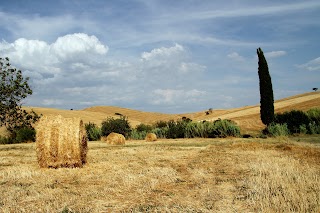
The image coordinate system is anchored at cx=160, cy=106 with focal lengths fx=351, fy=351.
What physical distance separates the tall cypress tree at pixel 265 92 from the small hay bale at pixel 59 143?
86.6 feet

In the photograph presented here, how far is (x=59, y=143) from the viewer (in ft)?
43.9

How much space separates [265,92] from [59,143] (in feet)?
92.4

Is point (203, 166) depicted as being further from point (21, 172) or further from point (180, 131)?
point (180, 131)

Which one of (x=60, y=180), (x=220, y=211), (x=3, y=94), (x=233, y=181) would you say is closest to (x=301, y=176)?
(x=233, y=181)

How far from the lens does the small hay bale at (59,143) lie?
13.1m

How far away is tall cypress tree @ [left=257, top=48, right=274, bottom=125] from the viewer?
1427 inches

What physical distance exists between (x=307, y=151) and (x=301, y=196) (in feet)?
30.8

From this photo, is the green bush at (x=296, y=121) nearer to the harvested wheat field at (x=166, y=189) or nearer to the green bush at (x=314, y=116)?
the green bush at (x=314, y=116)

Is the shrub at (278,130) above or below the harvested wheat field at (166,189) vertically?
above

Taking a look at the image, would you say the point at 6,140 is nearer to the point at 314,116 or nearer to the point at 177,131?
the point at 177,131

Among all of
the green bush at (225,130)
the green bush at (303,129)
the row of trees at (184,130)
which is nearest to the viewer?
the green bush at (303,129)

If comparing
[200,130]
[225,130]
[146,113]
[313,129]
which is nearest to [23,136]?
[200,130]

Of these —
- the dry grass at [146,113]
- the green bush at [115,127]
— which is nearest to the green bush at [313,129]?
the green bush at [115,127]

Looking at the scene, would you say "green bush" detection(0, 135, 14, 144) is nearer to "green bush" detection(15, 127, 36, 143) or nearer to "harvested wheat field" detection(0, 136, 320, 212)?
"green bush" detection(15, 127, 36, 143)
